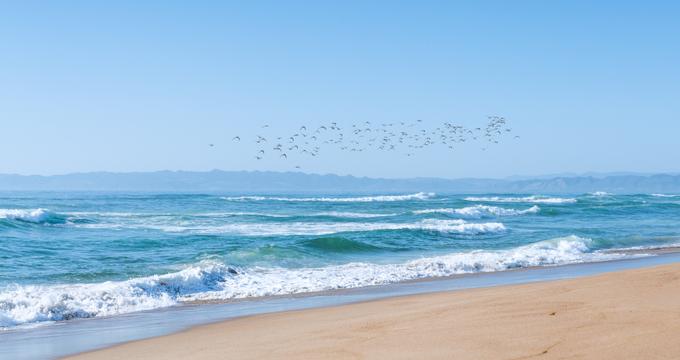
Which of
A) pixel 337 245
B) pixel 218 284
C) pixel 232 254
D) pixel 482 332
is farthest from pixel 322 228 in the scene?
pixel 482 332

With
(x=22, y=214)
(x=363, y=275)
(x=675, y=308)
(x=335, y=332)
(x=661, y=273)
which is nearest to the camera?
(x=675, y=308)

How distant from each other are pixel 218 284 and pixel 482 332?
8580 mm

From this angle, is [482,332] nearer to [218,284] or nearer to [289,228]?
[218,284]

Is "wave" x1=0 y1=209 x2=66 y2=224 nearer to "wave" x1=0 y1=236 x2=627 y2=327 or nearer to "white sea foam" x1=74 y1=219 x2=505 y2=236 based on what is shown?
"white sea foam" x1=74 y1=219 x2=505 y2=236

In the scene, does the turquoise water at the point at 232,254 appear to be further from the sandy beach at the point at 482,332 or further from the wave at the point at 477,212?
the wave at the point at 477,212

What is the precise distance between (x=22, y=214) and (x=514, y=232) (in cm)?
2050

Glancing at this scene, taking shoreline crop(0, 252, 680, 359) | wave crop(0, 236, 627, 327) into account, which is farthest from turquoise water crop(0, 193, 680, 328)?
shoreline crop(0, 252, 680, 359)

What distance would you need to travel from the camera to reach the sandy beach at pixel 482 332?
5.91 m

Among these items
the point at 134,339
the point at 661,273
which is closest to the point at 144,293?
the point at 134,339

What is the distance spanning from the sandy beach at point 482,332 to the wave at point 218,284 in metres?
2.91

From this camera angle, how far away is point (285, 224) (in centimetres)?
3403

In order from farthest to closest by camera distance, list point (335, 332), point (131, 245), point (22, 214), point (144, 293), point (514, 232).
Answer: point (22, 214)
point (514, 232)
point (131, 245)
point (144, 293)
point (335, 332)

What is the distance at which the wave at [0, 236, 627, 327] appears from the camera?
11.2 metres

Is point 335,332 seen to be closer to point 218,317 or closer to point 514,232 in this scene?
point 218,317
